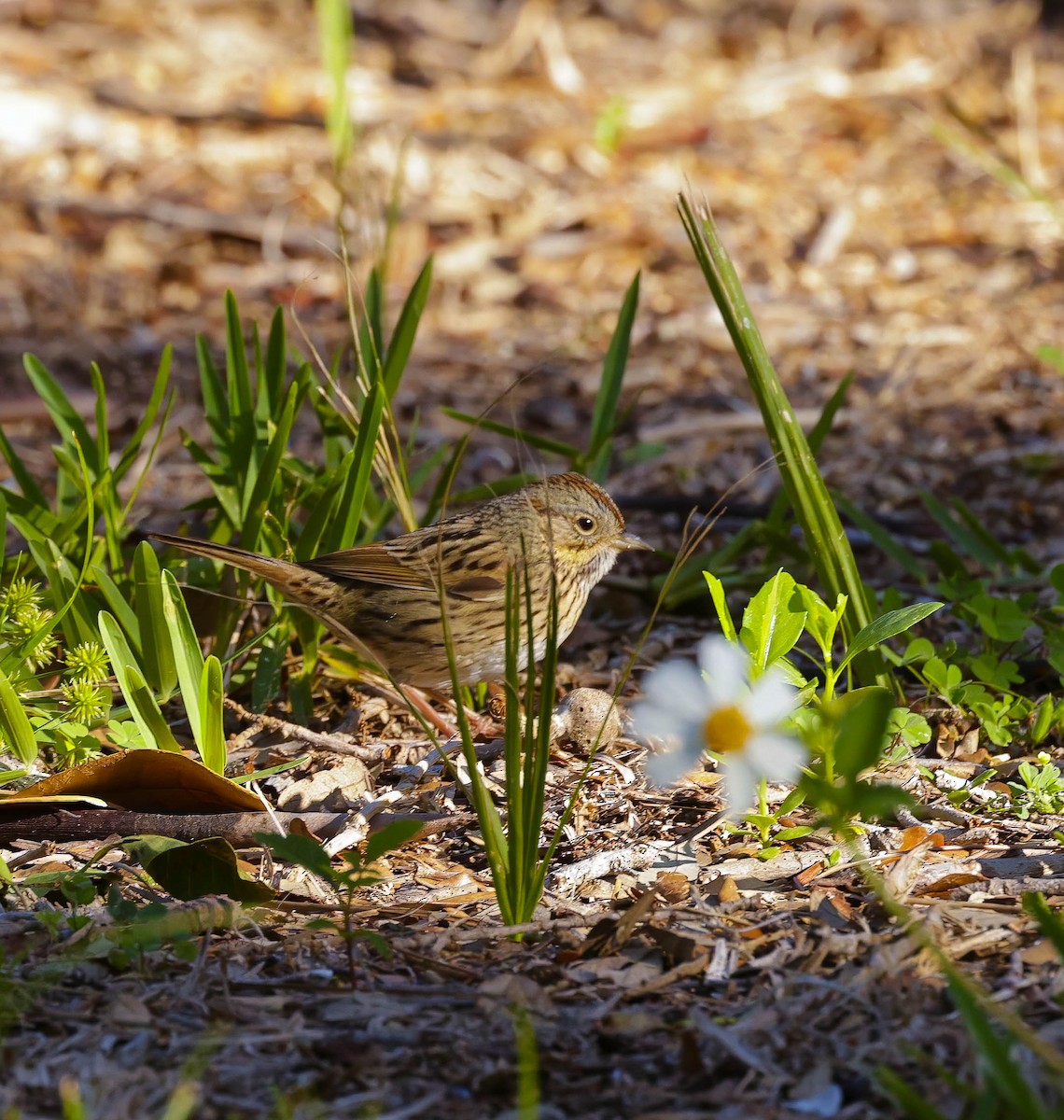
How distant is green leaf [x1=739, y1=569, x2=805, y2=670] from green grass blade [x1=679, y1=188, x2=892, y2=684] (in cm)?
56

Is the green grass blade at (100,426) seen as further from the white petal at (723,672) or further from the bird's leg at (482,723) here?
the white petal at (723,672)

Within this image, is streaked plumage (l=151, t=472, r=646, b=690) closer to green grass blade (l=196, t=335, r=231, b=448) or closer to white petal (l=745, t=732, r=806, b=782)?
green grass blade (l=196, t=335, r=231, b=448)

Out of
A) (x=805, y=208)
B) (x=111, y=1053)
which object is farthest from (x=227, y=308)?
(x=805, y=208)

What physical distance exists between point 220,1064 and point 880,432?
471cm

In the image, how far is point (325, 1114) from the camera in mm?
2342

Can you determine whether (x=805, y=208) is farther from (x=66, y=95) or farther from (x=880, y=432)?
(x=66, y=95)

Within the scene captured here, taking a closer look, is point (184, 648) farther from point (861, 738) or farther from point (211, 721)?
point (861, 738)

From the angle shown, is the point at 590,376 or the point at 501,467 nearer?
the point at 501,467

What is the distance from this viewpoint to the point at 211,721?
3.58 metres

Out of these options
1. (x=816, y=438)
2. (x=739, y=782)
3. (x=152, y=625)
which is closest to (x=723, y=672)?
(x=739, y=782)

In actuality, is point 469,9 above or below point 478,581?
above

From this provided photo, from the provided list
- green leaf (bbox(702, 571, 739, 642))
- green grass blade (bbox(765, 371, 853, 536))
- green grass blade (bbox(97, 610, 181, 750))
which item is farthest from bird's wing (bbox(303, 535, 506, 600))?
green leaf (bbox(702, 571, 739, 642))

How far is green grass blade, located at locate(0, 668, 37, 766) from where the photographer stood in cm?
355

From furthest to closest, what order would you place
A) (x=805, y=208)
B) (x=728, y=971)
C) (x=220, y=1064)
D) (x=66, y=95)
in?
(x=66, y=95) < (x=805, y=208) < (x=728, y=971) < (x=220, y=1064)
